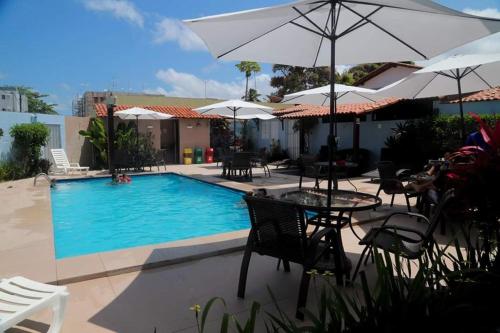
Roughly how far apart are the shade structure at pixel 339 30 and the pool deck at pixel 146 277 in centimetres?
135

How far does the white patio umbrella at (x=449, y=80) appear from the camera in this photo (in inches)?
299

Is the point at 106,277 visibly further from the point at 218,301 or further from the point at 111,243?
the point at 111,243

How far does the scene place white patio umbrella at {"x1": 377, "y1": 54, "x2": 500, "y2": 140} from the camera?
759 cm

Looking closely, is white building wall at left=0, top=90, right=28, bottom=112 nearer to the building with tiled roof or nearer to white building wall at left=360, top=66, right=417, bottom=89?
the building with tiled roof

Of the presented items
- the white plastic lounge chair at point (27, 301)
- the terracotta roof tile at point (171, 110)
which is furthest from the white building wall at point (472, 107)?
the white plastic lounge chair at point (27, 301)

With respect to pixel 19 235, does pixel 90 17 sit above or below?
above

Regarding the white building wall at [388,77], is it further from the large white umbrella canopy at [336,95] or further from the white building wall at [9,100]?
the white building wall at [9,100]

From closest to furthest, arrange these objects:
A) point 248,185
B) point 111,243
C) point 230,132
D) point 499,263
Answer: point 499,263, point 111,243, point 248,185, point 230,132

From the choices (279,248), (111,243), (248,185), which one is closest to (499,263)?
(279,248)

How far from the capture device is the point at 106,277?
4242mm

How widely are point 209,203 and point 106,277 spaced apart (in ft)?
20.9

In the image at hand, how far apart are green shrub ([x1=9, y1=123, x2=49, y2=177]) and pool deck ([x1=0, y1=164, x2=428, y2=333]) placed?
9407 millimetres

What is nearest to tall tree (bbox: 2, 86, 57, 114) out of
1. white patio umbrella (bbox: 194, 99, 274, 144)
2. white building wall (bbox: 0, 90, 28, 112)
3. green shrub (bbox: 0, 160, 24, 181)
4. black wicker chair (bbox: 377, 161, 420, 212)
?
Result: white building wall (bbox: 0, 90, 28, 112)

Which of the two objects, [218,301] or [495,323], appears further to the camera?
[218,301]
